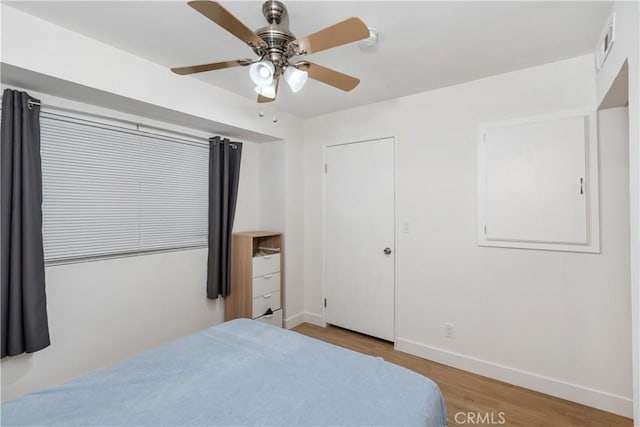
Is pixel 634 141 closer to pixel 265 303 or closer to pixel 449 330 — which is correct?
pixel 449 330

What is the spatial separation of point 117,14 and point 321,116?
2116 mm

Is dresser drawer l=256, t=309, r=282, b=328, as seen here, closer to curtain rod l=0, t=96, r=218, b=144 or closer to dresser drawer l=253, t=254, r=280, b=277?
dresser drawer l=253, t=254, r=280, b=277

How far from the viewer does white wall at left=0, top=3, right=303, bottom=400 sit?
1.77 meters

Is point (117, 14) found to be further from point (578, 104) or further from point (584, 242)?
point (584, 242)

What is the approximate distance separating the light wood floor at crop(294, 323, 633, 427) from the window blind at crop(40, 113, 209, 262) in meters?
2.39

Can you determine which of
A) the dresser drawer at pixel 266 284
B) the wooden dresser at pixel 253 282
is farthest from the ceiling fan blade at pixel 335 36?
the dresser drawer at pixel 266 284

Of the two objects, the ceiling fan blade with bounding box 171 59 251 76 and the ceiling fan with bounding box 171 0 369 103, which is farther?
the ceiling fan blade with bounding box 171 59 251 76

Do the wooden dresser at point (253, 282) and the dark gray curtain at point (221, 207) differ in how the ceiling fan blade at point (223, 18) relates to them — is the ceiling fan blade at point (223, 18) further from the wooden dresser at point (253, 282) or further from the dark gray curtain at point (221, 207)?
the wooden dresser at point (253, 282)

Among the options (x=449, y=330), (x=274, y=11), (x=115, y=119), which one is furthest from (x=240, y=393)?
(x=115, y=119)

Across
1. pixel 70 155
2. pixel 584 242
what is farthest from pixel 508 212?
pixel 70 155

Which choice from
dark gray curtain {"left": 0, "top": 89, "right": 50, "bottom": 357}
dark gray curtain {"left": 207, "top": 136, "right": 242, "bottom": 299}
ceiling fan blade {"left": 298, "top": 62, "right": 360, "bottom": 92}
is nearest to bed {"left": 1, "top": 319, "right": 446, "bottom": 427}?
dark gray curtain {"left": 0, "top": 89, "right": 50, "bottom": 357}

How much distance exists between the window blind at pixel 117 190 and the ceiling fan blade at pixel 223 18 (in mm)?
1622

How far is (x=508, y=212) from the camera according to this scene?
7.68 feet

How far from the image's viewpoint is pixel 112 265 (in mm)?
2332
